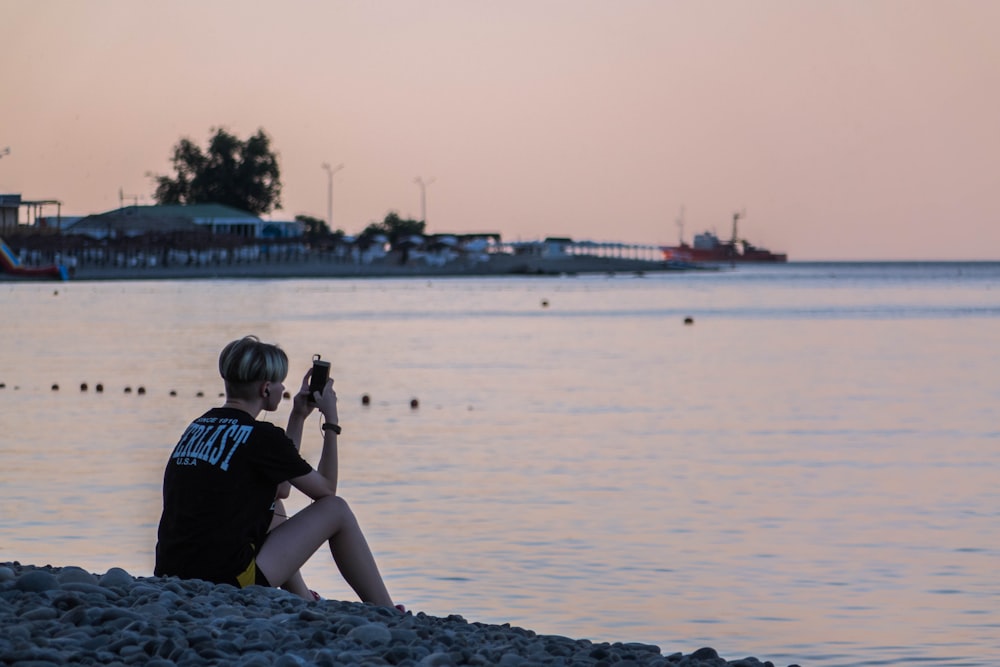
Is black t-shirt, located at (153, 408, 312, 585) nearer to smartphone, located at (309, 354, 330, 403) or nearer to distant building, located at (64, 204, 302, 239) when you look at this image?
smartphone, located at (309, 354, 330, 403)

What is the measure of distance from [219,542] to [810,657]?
10.7 ft

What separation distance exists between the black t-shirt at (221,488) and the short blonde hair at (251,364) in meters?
0.13

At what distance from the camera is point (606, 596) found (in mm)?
9938

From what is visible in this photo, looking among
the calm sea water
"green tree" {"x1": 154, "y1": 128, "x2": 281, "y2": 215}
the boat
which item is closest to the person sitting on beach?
the calm sea water

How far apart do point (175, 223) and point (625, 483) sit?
137 m

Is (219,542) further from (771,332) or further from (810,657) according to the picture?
(771,332)

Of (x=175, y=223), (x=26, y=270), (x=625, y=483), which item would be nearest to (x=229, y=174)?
(x=175, y=223)

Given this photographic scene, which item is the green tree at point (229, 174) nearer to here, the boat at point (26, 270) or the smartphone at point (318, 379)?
the boat at point (26, 270)

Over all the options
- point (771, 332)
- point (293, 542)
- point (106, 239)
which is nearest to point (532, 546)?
point (293, 542)

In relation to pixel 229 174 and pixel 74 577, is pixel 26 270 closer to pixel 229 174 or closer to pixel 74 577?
pixel 229 174

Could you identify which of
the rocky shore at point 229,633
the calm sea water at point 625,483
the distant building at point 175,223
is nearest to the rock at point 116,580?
the rocky shore at point 229,633

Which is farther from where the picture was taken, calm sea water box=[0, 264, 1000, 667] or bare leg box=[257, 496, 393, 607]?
calm sea water box=[0, 264, 1000, 667]

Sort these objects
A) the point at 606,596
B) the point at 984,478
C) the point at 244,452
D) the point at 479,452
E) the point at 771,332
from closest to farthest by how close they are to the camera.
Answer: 1. the point at 244,452
2. the point at 606,596
3. the point at 984,478
4. the point at 479,452
5. the point at 771,332

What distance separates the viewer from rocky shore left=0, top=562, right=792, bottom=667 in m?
5.57
